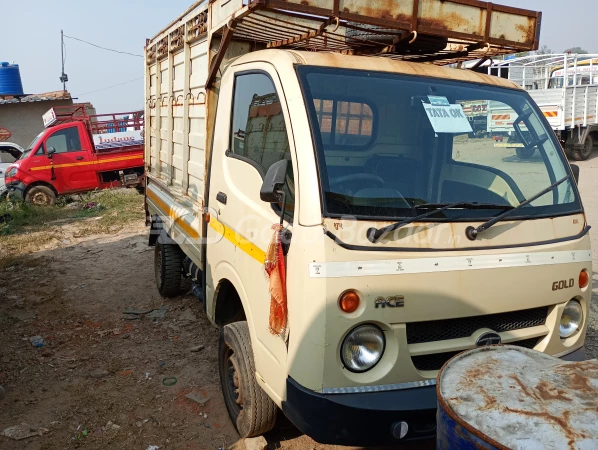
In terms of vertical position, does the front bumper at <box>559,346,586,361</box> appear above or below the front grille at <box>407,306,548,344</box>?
below

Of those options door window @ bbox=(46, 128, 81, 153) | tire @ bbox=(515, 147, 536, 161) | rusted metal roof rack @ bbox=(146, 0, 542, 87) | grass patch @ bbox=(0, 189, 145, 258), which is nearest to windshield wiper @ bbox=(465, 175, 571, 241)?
tire @ bbox=(515, 147, 536, 161)

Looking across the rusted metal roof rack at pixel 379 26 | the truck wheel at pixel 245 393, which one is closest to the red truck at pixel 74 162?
the rusted metal roof rack at pixel 379 26

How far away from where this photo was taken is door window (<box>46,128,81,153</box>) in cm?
1223

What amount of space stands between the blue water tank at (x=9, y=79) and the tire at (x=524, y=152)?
2081 cm

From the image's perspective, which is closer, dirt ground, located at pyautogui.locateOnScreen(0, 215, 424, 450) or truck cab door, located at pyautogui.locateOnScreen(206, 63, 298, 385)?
truck cab door, located at pyautogui.locateOnScreen(206, 63, 298, 385)

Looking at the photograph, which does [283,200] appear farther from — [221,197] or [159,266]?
[159,266]

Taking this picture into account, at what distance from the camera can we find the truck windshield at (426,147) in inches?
97.1

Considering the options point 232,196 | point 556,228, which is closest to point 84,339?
point 232,196

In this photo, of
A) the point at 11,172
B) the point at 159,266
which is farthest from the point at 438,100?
the point at 11,172

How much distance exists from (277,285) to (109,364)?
2.52 m

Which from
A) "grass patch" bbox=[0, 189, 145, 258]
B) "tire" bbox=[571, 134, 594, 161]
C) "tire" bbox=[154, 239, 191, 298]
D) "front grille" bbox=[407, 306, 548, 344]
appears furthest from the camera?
"tire" bbox=[571, 134, 594, 161]

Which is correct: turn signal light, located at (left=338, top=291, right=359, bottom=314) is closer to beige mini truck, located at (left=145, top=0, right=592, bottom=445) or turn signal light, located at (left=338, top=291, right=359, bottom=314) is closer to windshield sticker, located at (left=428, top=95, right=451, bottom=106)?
beige mini truck, located at (left=145, top=0, right=592, bottom=445)

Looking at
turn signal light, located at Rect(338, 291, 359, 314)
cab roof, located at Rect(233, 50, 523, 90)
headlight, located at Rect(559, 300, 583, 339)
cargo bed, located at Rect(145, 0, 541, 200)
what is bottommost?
headlight, located at Rect(559, 300, 583, 339)

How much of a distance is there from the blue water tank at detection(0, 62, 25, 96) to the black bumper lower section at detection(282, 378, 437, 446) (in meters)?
21.0
